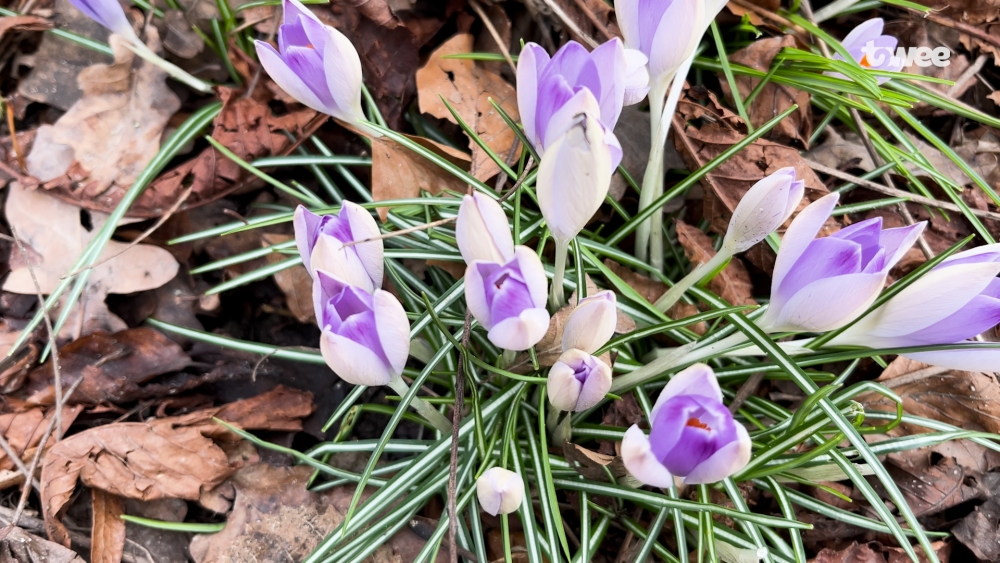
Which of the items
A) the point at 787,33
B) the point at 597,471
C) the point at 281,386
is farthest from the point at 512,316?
the point at 787,33

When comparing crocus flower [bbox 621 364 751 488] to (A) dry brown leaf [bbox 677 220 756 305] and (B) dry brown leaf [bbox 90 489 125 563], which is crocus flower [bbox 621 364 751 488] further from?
(B) dry brown leaf [bbox 90 489 125 563]

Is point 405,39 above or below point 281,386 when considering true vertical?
above

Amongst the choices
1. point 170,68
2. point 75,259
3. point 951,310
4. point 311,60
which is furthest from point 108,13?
point 951,310

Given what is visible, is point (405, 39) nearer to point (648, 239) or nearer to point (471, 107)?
point (471, 107)

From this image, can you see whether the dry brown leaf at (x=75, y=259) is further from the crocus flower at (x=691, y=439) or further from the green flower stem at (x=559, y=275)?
the crocus flower at (x=691, y=439)

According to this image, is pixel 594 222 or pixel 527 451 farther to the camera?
pixel 594 222

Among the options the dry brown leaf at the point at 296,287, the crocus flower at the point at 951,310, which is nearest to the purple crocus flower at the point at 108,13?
the dry brown leaf at the point at 296,287

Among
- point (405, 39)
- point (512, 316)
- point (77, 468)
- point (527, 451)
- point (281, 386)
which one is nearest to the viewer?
point (512, 316)
